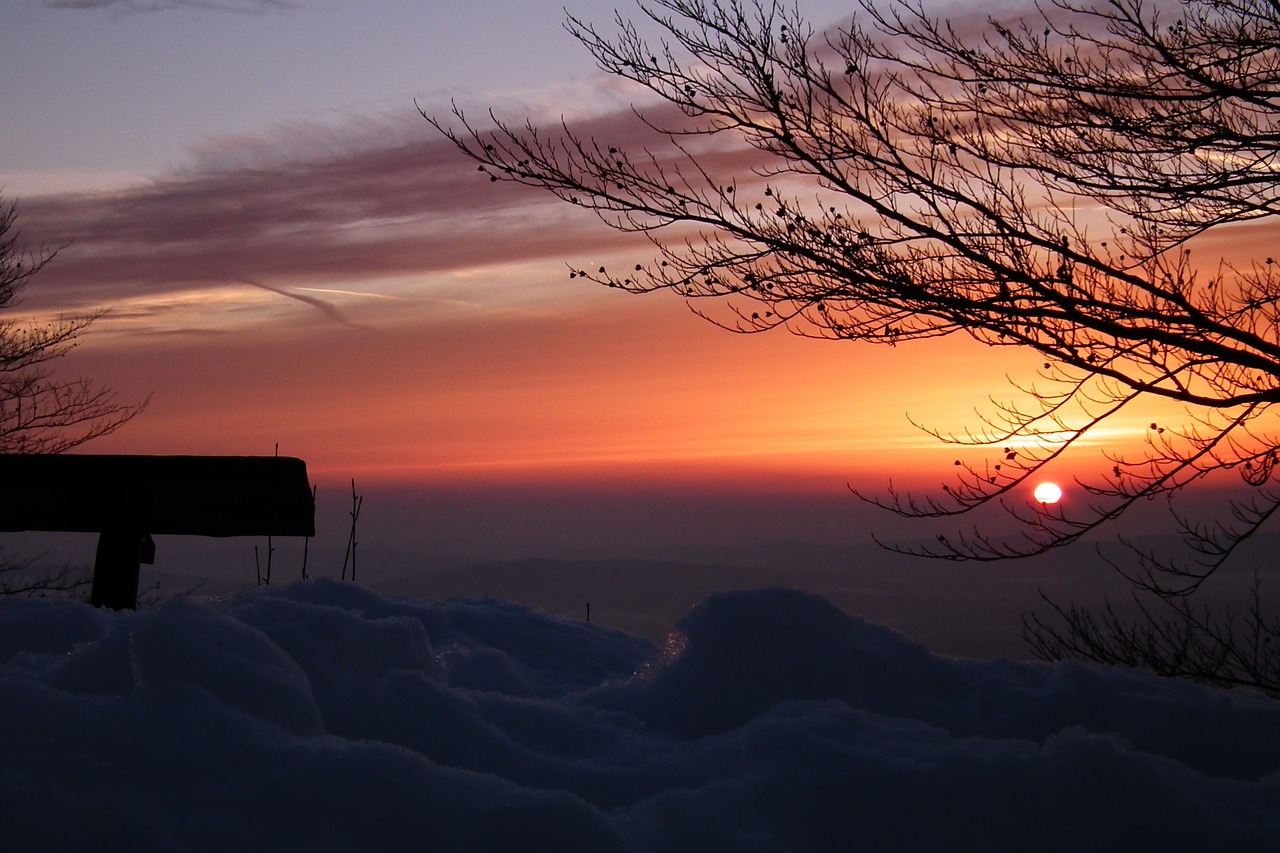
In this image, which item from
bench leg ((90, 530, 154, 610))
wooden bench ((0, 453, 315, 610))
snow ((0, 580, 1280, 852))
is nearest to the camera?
snow ((0, 580, 1280, 852))

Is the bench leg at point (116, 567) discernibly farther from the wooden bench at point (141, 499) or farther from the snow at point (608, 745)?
the snow at point (608, 745)

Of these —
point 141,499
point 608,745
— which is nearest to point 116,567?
point 141,499

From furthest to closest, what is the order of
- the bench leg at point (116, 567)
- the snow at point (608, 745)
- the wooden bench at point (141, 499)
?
the bench leg at point (116, 567), the wooden bench at point (141, 499), the snow at point (608, 745)

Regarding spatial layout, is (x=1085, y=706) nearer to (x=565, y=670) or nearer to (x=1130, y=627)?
(x=565, y=670)

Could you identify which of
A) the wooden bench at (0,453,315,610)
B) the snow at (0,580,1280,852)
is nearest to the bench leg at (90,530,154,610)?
the wooden bench at (0,453,315,610)

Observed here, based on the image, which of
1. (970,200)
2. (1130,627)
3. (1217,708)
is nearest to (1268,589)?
(1130,627)

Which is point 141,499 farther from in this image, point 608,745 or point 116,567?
point 608,745

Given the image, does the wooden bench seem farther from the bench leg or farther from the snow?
the snow

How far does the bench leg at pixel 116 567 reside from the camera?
436cm

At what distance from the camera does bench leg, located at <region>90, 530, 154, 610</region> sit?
436 centimetres

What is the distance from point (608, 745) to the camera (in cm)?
232

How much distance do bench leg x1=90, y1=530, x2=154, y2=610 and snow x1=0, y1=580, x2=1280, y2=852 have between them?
1.43 meters

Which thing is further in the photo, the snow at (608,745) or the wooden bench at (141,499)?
the wooden bench at (141,499)

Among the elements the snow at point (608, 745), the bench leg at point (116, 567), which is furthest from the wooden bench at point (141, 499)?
the snow at point (608, 745)
